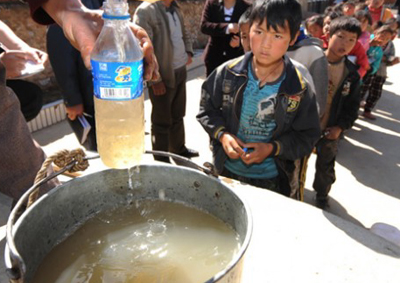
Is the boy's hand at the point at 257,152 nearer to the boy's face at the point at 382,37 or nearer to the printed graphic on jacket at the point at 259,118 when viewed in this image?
the printed graphic on jacket at the point at 259,118

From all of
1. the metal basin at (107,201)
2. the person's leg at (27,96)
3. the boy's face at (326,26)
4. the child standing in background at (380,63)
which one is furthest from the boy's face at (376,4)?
the metal basin at (107,201)

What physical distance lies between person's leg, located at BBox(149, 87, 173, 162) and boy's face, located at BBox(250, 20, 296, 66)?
1.86 meters

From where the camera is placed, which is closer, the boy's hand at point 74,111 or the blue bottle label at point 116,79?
the blue bottle label at point 116,79

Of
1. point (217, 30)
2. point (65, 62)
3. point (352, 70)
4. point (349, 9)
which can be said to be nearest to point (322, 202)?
point (352, 70)

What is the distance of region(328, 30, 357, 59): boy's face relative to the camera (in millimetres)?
3176

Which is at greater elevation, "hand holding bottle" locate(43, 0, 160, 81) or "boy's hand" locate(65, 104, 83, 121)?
"hand holding bottle" locate(43, 0, 160, 81)

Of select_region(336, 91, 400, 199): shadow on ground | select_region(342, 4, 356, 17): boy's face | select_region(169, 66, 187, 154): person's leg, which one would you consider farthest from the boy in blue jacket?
select_region(342, 4, 356, 17): boy's face

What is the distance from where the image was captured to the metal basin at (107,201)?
1.05m

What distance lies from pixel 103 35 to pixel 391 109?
6094 mm

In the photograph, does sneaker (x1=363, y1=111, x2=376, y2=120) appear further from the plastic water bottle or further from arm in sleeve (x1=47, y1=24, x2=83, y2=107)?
the plastic water bottle

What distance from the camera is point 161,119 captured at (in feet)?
12.5

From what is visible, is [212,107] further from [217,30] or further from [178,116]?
[217,30]

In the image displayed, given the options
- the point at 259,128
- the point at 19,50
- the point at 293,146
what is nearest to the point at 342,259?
the point at 293,146

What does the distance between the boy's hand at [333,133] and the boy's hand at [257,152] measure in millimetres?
1290
